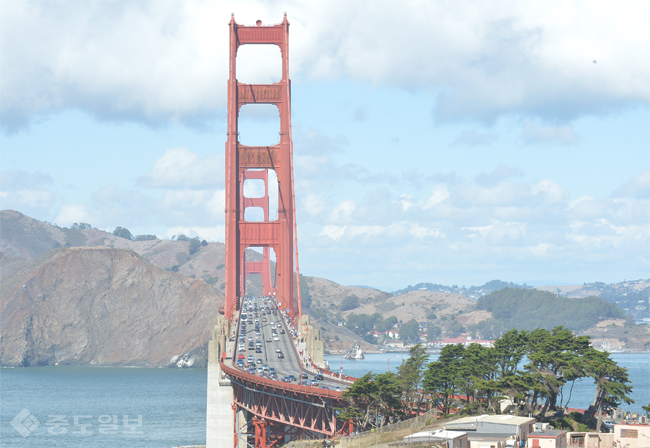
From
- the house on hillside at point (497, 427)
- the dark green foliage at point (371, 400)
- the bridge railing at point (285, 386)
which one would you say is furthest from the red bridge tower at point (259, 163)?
the house on hillside at point (497, 427)

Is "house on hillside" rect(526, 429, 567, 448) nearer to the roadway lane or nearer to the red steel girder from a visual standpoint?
the red steel girder

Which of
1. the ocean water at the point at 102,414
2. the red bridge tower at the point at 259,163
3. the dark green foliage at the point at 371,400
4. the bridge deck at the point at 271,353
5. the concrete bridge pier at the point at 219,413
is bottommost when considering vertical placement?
the ocean water at the point at 102,414

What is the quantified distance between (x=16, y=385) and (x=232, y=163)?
4116 inches

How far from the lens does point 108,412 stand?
13150cm

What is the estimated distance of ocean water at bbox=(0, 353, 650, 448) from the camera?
10650 cm

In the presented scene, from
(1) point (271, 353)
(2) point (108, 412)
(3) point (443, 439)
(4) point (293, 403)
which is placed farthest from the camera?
(2) point (108, 412)

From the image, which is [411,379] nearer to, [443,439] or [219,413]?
[443,439]

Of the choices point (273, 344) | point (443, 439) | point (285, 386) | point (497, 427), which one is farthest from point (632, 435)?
point (273, 344)

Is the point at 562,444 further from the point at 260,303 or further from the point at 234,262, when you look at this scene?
the point at 260,303

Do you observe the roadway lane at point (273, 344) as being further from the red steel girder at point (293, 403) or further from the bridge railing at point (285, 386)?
the bridge railing at point (285, 386)

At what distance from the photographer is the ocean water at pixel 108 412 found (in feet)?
349

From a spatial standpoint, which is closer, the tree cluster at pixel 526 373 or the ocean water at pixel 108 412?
the tree cluster at pixel 526 373

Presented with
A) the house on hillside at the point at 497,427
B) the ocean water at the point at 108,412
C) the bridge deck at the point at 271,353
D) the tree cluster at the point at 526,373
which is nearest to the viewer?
the house on hillside at the point at 497,427

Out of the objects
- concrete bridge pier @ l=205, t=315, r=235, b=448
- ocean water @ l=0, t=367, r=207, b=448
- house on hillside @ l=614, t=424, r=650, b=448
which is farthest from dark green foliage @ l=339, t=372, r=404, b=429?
ocean water @ l=0, t=367, r=207, b=448
